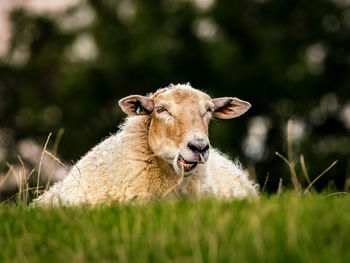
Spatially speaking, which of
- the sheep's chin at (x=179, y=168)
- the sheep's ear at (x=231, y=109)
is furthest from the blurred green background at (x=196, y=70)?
the sheep's chin at (x=179, y=168)

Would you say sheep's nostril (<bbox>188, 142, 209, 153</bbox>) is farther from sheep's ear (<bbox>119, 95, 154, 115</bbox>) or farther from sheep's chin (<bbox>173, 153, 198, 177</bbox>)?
sheep's ear (<bbox>119, 95, 154, 115</bbox>)

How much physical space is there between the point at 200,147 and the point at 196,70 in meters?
24.3

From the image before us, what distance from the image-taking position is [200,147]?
5.97 metres

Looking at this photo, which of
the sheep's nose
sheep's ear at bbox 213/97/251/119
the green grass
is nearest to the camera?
the green grass

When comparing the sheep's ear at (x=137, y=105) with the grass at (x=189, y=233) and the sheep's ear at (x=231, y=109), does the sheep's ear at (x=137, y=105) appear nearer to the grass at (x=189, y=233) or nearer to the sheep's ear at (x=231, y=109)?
the sheep's ear at (x=231, y=109)

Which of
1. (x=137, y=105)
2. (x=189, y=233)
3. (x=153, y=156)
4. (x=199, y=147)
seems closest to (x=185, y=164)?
(x=199, y=147)

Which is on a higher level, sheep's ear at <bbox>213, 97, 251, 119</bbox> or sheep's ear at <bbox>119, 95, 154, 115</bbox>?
sheep's ear at <bbox>119, 95, 154, 115</bbox>

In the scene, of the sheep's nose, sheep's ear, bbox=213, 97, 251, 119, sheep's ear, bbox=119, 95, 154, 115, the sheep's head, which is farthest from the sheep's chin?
sheep's ear, bbox=213, 97, 251, 119

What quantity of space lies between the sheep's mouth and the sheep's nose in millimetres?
155

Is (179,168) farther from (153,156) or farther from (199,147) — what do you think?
(153,156)

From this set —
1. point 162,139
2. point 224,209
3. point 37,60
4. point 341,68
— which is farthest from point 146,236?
point 37,60

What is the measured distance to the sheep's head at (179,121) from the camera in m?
6.05

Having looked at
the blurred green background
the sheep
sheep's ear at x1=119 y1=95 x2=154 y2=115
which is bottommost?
the blurred green background

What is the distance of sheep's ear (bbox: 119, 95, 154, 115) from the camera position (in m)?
6.86
